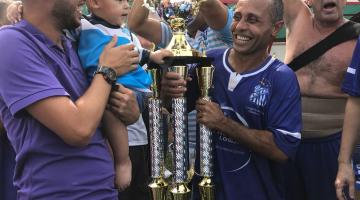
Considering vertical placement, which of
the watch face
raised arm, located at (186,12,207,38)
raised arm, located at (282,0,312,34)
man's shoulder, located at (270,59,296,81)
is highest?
raised arm, located at (282,0,312,34)

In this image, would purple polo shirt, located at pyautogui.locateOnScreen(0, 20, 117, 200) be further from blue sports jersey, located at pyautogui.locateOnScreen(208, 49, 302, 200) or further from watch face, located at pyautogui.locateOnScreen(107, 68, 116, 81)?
blue sports jersey, located at pyautogui.locateOnScreen(208, 49, 302, 200)

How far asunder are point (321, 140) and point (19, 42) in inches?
71.9

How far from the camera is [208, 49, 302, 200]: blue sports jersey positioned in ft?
6.78

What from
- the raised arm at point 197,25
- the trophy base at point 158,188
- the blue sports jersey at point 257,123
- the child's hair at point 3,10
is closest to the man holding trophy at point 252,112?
the blue sports jersey at point 257,123

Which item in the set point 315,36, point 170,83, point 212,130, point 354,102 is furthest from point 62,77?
point 315,36

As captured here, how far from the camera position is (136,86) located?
A: 1972 millimetres

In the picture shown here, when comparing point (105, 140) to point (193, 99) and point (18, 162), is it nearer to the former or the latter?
point (18, 162)

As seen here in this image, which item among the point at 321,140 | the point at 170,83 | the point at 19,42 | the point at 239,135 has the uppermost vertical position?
the point at 19,42

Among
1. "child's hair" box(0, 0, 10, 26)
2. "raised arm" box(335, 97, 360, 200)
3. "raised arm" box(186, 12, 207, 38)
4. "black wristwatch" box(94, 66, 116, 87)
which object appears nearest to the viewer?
"black wristwatch" box(94, 66, 116, 87)

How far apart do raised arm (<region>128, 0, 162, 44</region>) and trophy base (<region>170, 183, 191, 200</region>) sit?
147 cm

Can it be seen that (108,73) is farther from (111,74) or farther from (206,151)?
(206,151)

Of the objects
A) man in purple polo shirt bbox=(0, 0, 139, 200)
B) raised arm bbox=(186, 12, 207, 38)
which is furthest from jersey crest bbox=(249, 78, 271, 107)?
raised arm bbox=(186, 12, 207, 38)

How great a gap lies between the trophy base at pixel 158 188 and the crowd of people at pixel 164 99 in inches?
6.0

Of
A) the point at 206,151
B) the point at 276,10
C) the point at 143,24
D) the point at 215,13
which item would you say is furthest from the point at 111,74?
the point at 143,24
